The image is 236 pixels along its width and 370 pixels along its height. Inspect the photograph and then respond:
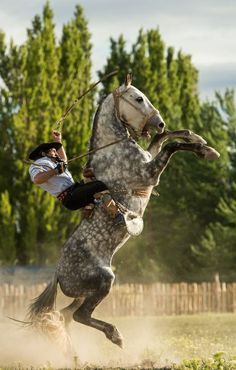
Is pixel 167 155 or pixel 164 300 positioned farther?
pixel 164 300

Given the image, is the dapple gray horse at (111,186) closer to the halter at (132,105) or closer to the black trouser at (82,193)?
the halter at (132,105)

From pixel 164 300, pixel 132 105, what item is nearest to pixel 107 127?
pixel 132 105

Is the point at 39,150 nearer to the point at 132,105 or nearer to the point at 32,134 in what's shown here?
the point at 132,105

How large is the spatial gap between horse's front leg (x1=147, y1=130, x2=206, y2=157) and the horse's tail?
1870 mm

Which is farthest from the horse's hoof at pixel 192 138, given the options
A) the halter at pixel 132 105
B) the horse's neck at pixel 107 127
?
the horse's neck at pixel 107 127

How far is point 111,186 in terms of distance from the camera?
34.7 feet

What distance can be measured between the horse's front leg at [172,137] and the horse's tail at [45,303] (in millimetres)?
1870

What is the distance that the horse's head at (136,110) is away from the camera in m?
10.6

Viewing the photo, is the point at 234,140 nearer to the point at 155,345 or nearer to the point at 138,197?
the point at 155,345

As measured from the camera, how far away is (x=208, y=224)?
38.1m

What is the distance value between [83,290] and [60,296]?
44.6ft

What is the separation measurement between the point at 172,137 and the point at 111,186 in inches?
35.2

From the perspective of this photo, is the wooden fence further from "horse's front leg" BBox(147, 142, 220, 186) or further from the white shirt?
"horse's front leg" BBox(147, 142, 220, 186)

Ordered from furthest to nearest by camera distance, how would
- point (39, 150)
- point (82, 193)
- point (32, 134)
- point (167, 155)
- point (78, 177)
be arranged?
point (32, 134) → point (78, 177) → point (39, 150) → point (82, 193) → point (167, 155)
